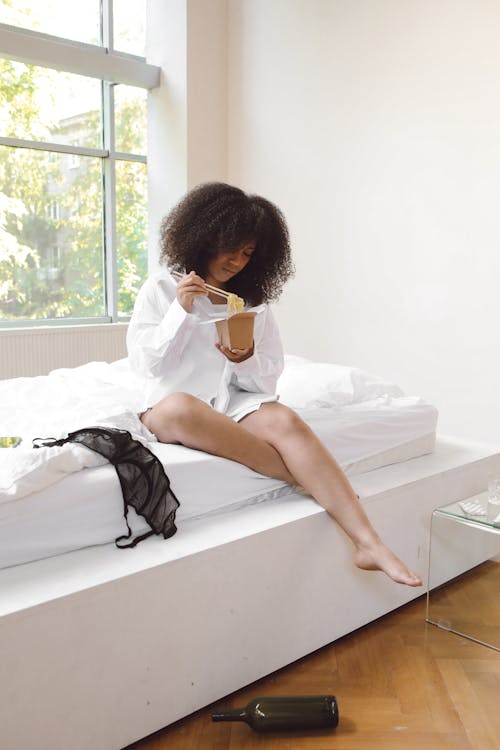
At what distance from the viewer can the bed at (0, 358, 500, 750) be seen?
1.34 m

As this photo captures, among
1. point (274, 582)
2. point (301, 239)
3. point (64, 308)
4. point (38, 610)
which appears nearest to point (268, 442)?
point (274, 582)

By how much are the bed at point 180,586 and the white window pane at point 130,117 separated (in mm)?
3165

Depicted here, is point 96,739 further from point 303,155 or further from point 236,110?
point 236,110

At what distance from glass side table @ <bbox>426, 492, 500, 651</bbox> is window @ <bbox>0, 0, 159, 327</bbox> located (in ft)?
10.6

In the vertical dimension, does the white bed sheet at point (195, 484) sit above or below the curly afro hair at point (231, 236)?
below

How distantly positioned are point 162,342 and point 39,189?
9.68ft

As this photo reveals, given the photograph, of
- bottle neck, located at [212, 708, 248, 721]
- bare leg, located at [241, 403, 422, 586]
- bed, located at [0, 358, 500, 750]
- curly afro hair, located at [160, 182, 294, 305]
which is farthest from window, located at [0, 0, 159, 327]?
bottle neck, located at [212, 708, 248, 721]

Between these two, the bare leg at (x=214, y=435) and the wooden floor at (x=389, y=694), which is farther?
the bare leg at (x=214, y=435)

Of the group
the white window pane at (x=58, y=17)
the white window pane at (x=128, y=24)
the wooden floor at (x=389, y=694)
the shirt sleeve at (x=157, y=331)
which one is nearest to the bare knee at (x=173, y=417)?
the shirt sleeve at (x=157, y=331)

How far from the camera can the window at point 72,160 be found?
173 inches

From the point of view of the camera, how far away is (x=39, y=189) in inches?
179

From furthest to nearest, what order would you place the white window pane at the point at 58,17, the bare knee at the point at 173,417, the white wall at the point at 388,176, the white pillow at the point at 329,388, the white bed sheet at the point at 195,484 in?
the white window pane at the point at 58,17
the white wall at the point at 388,176
the white pillow at the point at 329,388
the bare knee at the point at 173,417
the white bed sheet at the point at 195,484

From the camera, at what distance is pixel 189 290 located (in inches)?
78.0

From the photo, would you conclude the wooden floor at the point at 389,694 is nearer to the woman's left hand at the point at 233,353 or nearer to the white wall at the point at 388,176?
the woman's left hand at the point at 233,353
